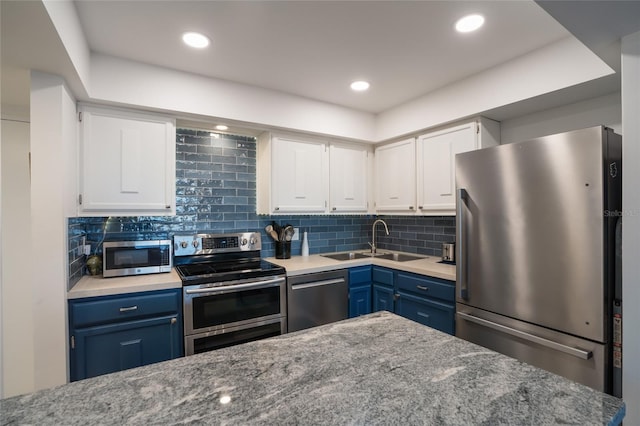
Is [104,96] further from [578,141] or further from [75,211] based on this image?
[578,141]

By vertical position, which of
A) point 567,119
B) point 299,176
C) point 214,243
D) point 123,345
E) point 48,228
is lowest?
point 123,345

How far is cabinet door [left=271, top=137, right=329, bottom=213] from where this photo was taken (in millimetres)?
2701

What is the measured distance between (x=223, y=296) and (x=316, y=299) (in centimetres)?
76

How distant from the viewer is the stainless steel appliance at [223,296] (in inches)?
81.0

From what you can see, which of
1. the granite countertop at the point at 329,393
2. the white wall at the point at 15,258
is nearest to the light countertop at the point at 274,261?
the white wall at the point at 15,258

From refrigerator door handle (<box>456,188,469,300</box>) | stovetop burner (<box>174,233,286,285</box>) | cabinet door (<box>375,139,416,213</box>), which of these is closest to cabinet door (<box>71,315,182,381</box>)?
stovetop burner (<box>174,233,286,285</box>)

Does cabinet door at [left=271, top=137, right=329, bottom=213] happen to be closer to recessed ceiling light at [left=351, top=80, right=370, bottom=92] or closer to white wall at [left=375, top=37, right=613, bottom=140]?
recessed ceiling light at [left=351, top=80, right=370, bottom=92]

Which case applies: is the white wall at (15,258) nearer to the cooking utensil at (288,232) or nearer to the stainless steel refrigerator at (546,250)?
the cooking utensil at (288,232)

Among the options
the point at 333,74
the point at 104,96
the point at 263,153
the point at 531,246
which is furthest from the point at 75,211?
the point at 531,246

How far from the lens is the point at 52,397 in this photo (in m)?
0.77

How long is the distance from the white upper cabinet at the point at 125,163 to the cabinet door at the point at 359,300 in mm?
→ 1636

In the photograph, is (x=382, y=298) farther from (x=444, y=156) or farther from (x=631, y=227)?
(x=631, y=227)

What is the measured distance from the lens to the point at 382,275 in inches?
108

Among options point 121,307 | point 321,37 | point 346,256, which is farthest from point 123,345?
point 321,37
